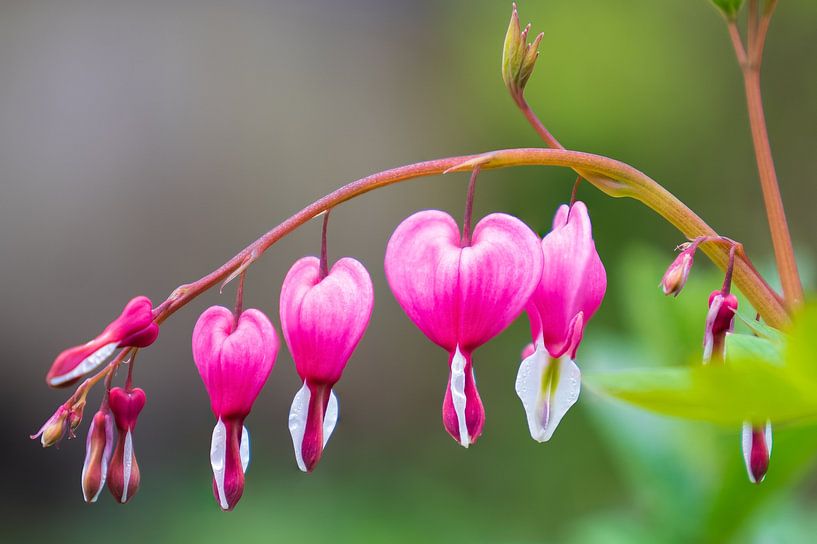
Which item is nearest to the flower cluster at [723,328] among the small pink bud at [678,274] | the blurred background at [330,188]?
the small pink bud at [678,274]

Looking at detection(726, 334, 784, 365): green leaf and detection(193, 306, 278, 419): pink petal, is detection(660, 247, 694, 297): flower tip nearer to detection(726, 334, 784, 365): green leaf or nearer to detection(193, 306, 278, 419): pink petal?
detection(726, 334, 784, 365): green leaf

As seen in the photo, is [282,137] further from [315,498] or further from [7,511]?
[7,511]

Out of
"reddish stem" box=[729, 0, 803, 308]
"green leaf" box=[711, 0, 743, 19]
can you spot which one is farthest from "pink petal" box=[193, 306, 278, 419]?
"green leaf" box=[711, 0, 743, 19]

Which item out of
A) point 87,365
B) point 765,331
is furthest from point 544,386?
point 87,365

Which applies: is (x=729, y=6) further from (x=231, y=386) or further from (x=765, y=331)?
(x=231, y=386)

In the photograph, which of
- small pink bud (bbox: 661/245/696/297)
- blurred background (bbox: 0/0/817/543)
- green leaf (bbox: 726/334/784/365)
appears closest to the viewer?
green leaf (bbox: 726/334/784/365)
